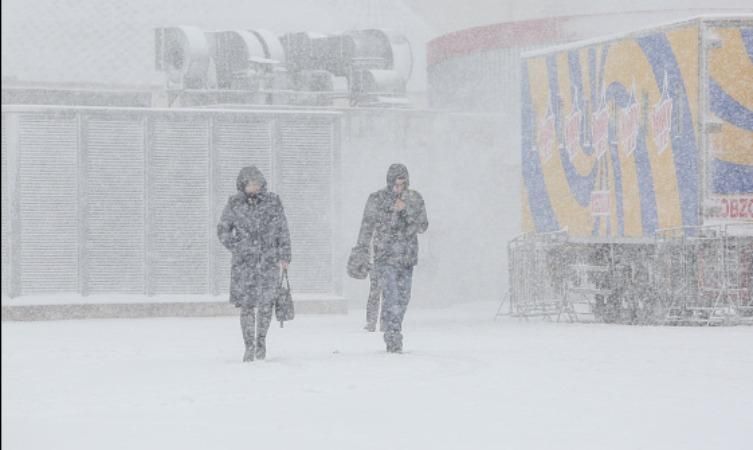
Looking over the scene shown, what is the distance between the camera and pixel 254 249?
50.2ft

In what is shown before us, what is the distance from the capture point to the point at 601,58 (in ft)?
74.8

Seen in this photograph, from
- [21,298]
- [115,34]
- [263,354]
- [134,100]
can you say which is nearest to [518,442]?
[263,354]

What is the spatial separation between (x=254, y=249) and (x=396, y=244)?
1.51 metres

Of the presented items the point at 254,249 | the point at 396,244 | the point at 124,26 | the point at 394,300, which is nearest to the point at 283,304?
the point at 254,249

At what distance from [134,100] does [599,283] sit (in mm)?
13035

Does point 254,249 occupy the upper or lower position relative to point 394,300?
upper

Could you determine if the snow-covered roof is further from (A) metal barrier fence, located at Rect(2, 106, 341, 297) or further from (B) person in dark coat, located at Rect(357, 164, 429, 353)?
(B) person in dark coat, located at Rect(357, 164, 429, 353)

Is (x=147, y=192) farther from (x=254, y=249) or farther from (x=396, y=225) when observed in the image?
(x=254, y=249)

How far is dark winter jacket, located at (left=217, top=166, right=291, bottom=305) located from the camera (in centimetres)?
1516

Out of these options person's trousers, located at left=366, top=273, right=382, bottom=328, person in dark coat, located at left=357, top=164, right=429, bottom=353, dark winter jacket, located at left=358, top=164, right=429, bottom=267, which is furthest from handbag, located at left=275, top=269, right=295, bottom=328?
person's trousers, located at left=366, top=273, right=382, bottom=328

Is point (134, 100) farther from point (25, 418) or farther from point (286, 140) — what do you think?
point (25, 418)

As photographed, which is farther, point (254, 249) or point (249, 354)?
point (254, 249)

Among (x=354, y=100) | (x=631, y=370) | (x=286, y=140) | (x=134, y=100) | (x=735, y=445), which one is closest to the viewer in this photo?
(x=735, y=445)

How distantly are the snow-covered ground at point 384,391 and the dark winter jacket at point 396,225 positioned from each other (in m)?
0.94
